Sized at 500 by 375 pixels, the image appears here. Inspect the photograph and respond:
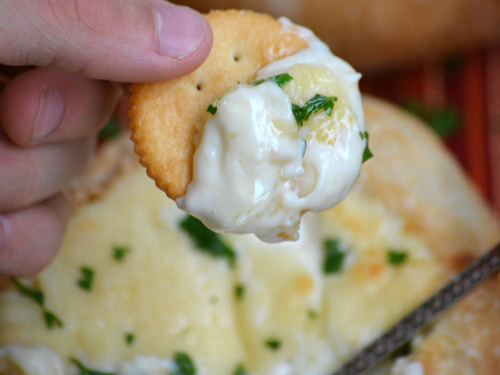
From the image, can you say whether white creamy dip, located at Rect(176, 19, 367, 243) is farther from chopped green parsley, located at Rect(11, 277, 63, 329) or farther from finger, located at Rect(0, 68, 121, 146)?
chopped green parsley, located at Rect(11, 277, 63, 329)

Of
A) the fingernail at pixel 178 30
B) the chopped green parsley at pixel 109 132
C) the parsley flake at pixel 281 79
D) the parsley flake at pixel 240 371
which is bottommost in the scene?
the parsley flake at pixel 240 371

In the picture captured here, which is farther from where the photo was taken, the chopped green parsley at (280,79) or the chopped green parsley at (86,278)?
the chopped green parsley at (86,278)

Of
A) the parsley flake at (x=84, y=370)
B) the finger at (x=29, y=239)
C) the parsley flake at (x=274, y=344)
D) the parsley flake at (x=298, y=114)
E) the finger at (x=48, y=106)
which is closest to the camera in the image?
the parsley flake at (x=298, y=114)

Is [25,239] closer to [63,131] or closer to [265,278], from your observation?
[63,131]

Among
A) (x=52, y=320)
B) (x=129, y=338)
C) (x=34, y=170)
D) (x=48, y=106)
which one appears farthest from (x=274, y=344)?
(x=48, y=106)

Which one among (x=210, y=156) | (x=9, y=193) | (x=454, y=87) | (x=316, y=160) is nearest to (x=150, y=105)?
(x=210, y=156)

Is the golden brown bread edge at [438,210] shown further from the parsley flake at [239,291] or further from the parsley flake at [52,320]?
the parsley flake at [239,291]

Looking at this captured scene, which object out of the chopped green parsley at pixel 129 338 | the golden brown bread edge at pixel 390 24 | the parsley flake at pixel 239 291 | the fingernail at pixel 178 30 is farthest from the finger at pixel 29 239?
the golden brown bread edge at pixel 390 24

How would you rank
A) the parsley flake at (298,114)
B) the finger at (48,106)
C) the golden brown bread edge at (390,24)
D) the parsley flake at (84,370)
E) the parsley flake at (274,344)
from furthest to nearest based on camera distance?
the golden brown bread edge at (390,24)
the parsley flake at (274,344)
the parsley flake at (84,370)
the finger at (48,106)
the parsley flake at (298,114)
